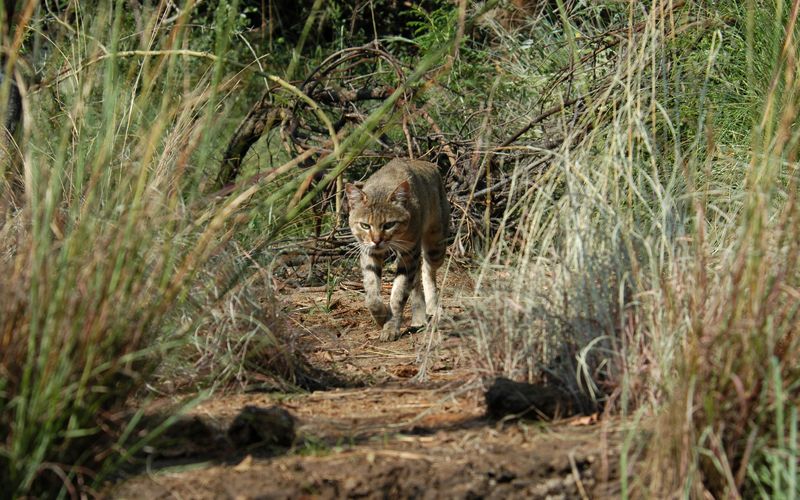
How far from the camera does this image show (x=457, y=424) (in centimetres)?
343

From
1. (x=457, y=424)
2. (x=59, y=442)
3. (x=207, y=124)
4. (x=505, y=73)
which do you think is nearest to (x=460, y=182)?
(x=505, y=73)

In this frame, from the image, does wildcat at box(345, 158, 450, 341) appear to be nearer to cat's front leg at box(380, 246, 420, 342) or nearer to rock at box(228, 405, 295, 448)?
cat's front leg at box(380, 246, 420, 342)

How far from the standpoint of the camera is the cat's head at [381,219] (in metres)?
6.20

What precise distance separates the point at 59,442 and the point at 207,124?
95 centimetres

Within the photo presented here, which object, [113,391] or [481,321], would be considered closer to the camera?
[113,391]

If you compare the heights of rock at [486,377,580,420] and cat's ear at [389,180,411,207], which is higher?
cat's ear at [389,180,411,207]

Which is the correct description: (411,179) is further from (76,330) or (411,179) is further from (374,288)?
(76,330)

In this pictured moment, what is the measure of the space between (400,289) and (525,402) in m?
2.82

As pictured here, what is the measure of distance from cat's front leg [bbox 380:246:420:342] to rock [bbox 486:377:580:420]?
93.4 inches

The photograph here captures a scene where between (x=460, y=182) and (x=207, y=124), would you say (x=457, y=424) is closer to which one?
(x=207, y=124)

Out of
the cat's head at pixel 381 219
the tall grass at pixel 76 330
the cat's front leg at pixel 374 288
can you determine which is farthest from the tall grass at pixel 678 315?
the cat's front leg at pixel 374 288

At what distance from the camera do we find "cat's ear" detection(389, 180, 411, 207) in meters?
6.16

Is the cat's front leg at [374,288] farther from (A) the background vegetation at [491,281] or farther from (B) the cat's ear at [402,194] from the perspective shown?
(A) the background vegetation at [491,281]

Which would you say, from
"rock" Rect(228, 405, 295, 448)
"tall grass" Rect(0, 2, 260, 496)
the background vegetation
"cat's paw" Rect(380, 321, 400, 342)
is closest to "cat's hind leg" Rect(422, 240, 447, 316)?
"cat's paw" Rect(380, 321, 400, 342)
